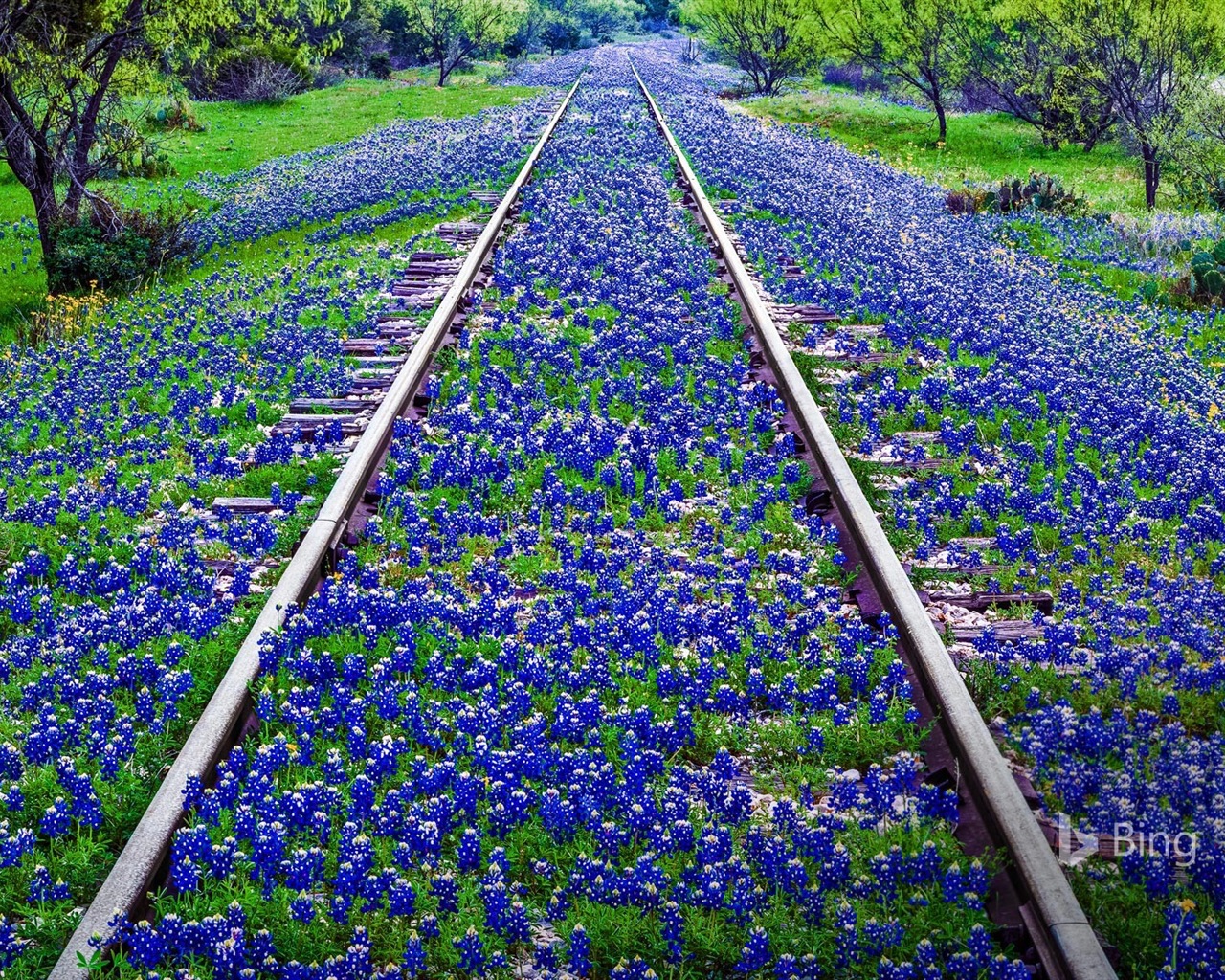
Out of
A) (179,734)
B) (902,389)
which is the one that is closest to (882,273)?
(902,389)

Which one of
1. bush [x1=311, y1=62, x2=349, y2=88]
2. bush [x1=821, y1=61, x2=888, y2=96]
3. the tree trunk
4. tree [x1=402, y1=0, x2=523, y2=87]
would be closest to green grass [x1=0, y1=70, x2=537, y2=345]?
bush [x1=311, y1=62, x2=349, y2=88]

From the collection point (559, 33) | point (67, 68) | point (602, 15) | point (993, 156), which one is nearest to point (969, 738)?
point (67, 68)

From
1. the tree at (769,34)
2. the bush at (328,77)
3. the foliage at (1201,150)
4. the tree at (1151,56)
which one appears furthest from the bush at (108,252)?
the bush at (328,77)

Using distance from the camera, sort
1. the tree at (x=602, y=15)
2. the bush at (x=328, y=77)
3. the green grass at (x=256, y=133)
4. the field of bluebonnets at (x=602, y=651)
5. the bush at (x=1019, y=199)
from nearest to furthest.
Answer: the field of bluebonnets at (x=602, y=651)
the green grass at (x=256, y=133)
the bush at (x=1019, y=199)
the bush at (x=328, y=77)
the tree at (x=602, y=15)

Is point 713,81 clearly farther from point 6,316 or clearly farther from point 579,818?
point 579,818

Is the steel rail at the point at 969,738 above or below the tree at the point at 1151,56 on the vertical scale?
below

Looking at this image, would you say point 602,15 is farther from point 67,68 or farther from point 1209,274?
point 1209,274

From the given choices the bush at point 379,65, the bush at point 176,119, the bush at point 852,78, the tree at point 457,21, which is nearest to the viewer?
the bush at point 176,119

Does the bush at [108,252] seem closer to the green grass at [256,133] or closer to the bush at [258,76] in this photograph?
the green grass at [256,133]
